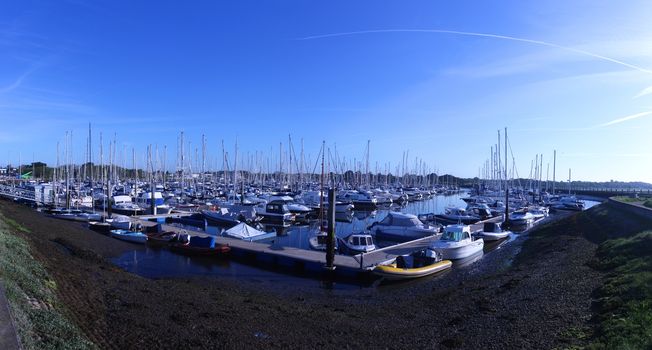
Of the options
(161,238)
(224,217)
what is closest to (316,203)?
(224,217)

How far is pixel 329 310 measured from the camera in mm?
17016

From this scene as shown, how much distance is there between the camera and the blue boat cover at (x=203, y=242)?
98.8ft

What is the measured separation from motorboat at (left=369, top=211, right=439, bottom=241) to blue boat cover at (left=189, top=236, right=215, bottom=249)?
16.0 meters

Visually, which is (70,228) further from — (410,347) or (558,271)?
(558,271)

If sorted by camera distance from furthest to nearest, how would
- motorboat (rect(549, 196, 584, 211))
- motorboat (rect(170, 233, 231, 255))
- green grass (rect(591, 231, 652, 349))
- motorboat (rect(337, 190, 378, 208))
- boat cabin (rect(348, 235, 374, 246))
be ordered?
motorboat (rect(337, 190, 378, 208)), motorboat (rect(549, 196, 584, 211)), motorboat (rect(170, 233, 231, 255)), boat cabin (rect(348, 235, 374, 246)), green grass (rect(591, 231, 652, 349))

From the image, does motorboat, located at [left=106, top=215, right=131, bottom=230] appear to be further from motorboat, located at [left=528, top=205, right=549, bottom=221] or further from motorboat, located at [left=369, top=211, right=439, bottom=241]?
motorboat, located at [left=528, top=205, right=549, bottom=221]

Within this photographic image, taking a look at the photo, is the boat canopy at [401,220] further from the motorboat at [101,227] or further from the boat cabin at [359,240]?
the motorboat at [101,227]

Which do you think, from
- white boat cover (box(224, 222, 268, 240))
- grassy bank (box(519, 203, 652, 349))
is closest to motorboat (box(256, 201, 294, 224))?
white boat cover (box(224, 222, 268, 240))

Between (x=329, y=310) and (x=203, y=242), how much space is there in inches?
635

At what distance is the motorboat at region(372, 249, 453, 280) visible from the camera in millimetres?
22906

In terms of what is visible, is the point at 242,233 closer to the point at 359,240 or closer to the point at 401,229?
the point at 359,240

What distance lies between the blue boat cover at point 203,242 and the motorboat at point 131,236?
17.4 ft

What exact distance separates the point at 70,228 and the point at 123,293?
24653 millimetres

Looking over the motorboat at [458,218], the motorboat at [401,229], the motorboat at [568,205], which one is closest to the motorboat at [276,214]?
the motorboat at [401,229]
